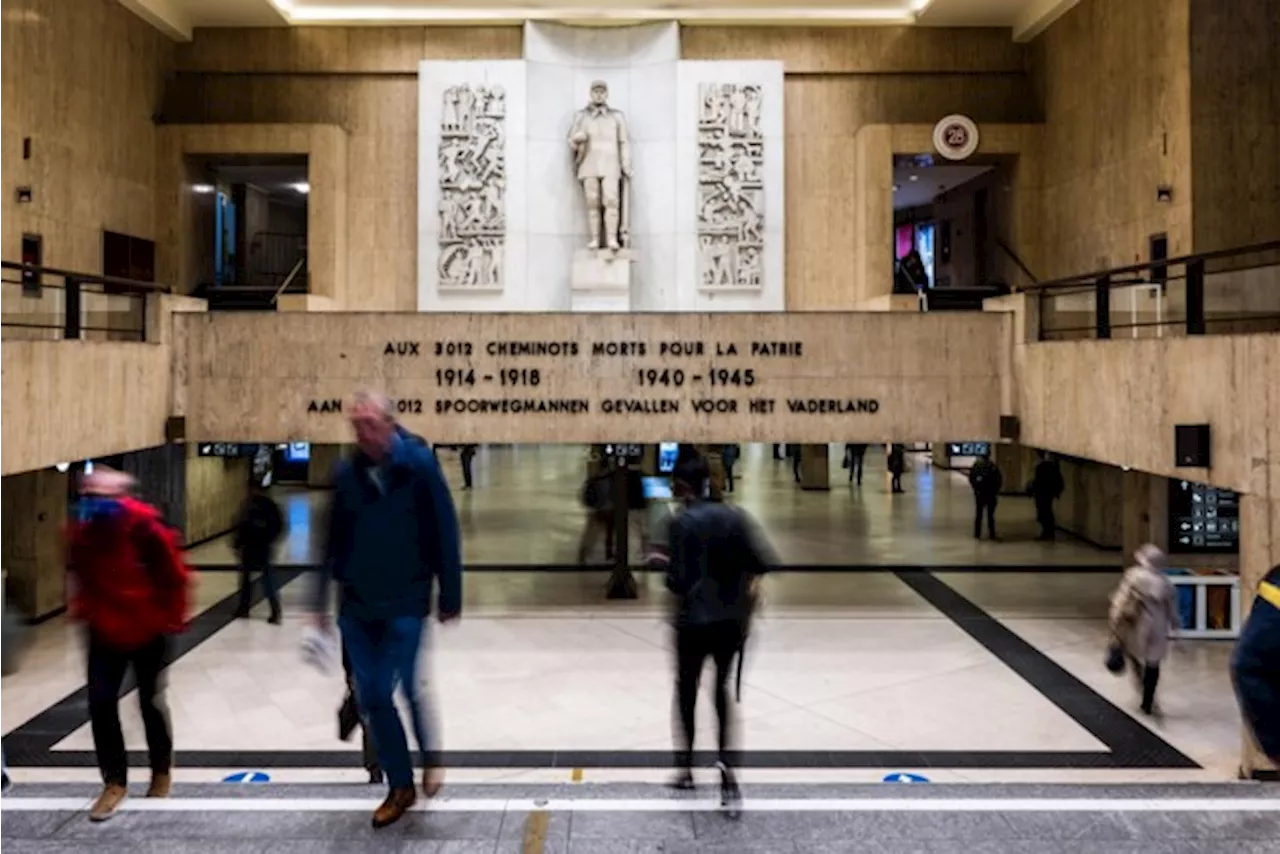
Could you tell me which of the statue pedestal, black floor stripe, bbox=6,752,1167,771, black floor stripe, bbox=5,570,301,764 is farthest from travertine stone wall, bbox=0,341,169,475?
the statue pedestal

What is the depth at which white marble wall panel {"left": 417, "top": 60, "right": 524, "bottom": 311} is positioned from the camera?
57.8ft

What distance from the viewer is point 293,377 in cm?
1218

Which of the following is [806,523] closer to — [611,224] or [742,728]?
[611,224]

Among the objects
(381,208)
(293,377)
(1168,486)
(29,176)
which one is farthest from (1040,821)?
(381,208)

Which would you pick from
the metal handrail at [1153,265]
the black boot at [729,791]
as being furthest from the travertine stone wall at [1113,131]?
the black boot at [729,791]

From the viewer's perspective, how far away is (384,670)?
3.88 metres

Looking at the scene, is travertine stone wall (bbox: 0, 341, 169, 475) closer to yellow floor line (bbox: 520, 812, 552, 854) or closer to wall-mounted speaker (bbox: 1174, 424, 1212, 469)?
yellow floor line (bbox: 520, 812, 552, 854)

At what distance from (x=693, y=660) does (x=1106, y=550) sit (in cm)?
1487

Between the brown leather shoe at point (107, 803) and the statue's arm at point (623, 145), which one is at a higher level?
the statue's arm at point (623, 145)

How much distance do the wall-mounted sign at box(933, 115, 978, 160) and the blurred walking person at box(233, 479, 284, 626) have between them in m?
12.2

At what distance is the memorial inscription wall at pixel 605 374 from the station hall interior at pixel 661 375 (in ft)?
0.16

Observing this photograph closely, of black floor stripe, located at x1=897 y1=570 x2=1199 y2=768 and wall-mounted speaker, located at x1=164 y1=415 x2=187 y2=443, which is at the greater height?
wall-mounted speaker, located at x1=164 y1=415 x2=187 y2=443

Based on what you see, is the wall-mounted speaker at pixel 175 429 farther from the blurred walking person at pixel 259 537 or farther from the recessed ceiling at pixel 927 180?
the recessed ceiling at pixel 927 180

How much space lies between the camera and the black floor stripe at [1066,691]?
802 cm
